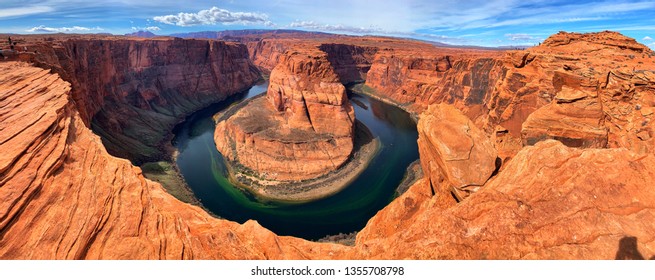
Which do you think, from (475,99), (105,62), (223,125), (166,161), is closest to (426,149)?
(166,161)

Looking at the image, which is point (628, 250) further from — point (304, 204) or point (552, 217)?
point (304, 204)

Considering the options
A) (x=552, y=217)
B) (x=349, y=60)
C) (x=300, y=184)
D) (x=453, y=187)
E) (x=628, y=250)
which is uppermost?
(x=349, y=60)

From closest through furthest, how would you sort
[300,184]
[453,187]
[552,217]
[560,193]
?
1. [552,217]
2. [560,193]
3. [453,187]
4. [300,184]

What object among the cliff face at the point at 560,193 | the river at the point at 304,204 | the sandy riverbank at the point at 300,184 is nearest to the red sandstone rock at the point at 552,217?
the cliff face at the point at 560,193

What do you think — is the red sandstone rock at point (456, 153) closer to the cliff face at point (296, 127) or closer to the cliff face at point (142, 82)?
the cliff face at point (296, 127)

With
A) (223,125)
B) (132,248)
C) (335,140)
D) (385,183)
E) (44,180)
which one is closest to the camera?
(132,248)

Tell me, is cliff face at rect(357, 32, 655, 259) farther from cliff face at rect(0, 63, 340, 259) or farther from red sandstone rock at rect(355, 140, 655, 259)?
cliff face at rect(0, 63, 340, 259)

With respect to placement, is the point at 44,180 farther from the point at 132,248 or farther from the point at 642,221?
the point at 642,221

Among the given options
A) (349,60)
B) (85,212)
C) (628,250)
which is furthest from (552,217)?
(349,60)
